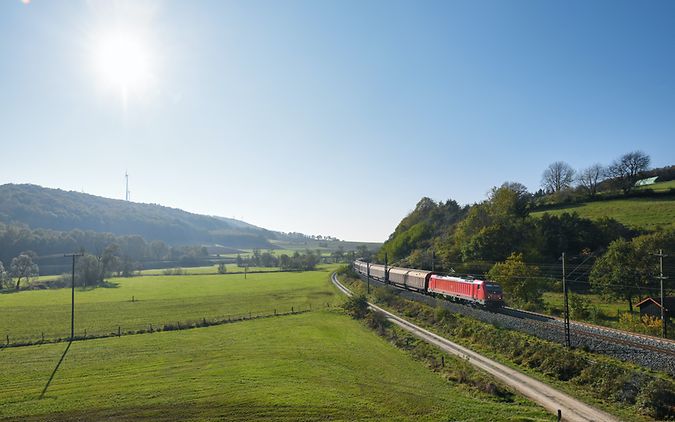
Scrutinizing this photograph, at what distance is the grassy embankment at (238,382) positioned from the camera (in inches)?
888

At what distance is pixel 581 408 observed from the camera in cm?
2205

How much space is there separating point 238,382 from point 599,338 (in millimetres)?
27178

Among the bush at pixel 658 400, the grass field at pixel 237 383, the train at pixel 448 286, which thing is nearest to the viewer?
the bush at pixel 658 400

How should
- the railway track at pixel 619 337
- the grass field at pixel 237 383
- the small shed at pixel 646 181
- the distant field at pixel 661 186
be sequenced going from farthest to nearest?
the small shed at pixel 646 181 < the distant field at pixel 661 186 < the railway track at pixel 619 337 < the grass field at pixel 237 383

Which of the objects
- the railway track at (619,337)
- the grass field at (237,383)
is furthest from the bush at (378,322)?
the railway track at (619,337)

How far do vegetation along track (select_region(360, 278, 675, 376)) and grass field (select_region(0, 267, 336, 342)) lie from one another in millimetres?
37784

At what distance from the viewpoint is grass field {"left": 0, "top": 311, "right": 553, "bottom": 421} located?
2252 centimetres

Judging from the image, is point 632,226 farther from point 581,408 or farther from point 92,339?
point 92,339

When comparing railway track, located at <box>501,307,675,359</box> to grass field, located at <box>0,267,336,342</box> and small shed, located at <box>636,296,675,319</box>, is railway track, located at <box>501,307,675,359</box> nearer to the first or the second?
small shed, located at <box>636,296,675,319</box>

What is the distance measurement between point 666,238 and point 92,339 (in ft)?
242

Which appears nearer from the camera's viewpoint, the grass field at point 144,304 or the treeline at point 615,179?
the grass field at point 144,304

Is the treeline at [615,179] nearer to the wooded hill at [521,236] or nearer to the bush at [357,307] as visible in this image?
the wooded hill at [521,236]

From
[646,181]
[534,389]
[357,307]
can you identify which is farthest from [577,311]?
[646,181]

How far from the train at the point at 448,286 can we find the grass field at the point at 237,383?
13.5 meters
